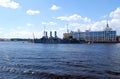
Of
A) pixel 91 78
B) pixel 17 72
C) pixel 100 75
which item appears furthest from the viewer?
pixel 17 72

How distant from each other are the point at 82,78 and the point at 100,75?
3.02 m

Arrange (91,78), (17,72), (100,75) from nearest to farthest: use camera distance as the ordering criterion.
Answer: (91,78) < (100,75) < (17,72)

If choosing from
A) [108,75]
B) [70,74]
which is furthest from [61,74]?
[108,75]

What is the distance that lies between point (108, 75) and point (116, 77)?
172 cm

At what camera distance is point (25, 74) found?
3347 centimetres

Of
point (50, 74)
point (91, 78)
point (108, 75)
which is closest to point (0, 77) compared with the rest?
point (50, 74)

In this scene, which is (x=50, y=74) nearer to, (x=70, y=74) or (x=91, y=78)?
(x=70, y=74)

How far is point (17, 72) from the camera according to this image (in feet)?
116

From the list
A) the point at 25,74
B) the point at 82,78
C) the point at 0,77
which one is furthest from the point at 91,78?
the point at 0,77

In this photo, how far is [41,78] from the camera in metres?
31.1

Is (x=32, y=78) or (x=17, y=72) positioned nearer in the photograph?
(x=32, y=78)

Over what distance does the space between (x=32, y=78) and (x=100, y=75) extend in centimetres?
891

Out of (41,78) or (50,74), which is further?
(50,74)

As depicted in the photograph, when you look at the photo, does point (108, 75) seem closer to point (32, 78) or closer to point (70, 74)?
point (70, 74)
